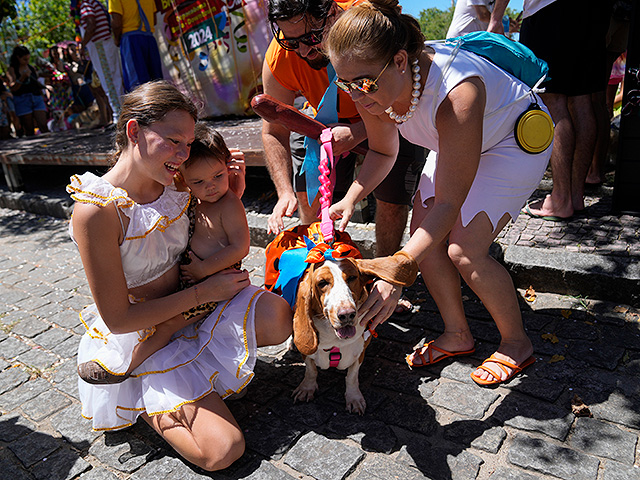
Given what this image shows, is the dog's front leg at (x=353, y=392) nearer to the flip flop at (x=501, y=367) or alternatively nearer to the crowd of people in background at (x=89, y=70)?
the flip flop at (x=501, y=367)

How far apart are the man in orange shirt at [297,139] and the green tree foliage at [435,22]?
30438 mm

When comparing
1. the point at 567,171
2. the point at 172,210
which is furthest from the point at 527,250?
the point at 172,210

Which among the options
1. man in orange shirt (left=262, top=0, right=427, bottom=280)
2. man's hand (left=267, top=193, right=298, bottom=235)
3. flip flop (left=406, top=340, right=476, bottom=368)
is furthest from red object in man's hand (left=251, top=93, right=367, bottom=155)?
flip flop (left=406, top=340, right=476, bottom=368)

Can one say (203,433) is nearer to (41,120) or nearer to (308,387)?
(308,387)

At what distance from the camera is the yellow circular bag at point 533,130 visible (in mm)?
2594

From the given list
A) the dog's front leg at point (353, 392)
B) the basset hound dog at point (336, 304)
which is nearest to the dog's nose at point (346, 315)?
the basset hound dog at point (336, 304)

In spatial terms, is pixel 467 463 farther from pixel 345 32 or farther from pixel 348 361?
pixel 345 32

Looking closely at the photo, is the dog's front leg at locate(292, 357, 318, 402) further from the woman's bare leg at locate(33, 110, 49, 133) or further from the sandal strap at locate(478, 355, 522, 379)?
the woman's bare leg at locate(33, 110, 49, 133)

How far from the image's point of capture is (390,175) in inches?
141

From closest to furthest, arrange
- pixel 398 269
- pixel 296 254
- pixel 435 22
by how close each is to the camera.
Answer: pixel 398 269, pixel 296 254, pixel 435 22

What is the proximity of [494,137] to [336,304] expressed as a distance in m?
1.26

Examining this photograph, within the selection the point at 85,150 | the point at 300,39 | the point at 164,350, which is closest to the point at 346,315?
the point at 164,350

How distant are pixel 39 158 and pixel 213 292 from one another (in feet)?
23.6

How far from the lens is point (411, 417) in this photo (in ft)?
8.64
